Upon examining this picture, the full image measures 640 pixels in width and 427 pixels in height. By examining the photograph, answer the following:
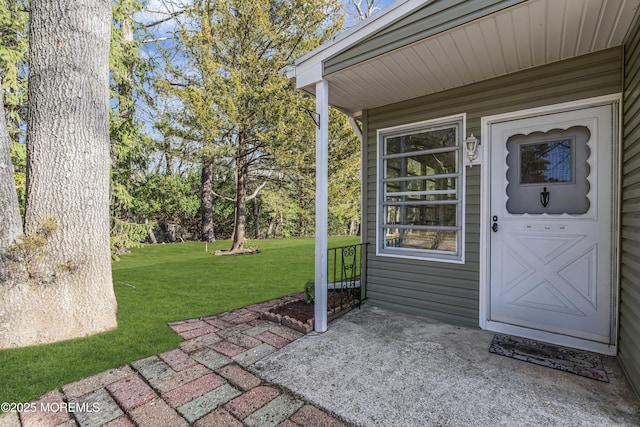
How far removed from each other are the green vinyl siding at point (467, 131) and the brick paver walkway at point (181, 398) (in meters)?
1.70

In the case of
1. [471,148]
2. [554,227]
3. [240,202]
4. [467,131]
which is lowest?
[554,227]

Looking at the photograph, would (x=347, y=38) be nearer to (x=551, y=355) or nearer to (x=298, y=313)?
(x=298, y=313)

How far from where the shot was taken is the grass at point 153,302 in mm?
2098

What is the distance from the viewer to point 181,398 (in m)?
1.79

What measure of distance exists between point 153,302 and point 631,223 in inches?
186

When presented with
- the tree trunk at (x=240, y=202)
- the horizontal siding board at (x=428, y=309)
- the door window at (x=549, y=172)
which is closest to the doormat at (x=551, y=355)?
the horizontal siding board at (x=428, y=309)

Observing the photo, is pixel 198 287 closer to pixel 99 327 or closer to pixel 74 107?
pixel 99 327

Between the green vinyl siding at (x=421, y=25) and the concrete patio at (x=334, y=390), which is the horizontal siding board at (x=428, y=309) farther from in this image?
the green vinyl siding at (x=421, y=25)

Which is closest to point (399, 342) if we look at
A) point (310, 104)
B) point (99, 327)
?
point (99, 327)

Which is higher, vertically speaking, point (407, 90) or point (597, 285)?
point (407, 90)

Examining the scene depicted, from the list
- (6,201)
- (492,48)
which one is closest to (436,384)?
(492,48)

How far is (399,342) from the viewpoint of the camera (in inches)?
101

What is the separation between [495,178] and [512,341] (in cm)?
150

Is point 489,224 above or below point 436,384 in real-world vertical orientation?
above
